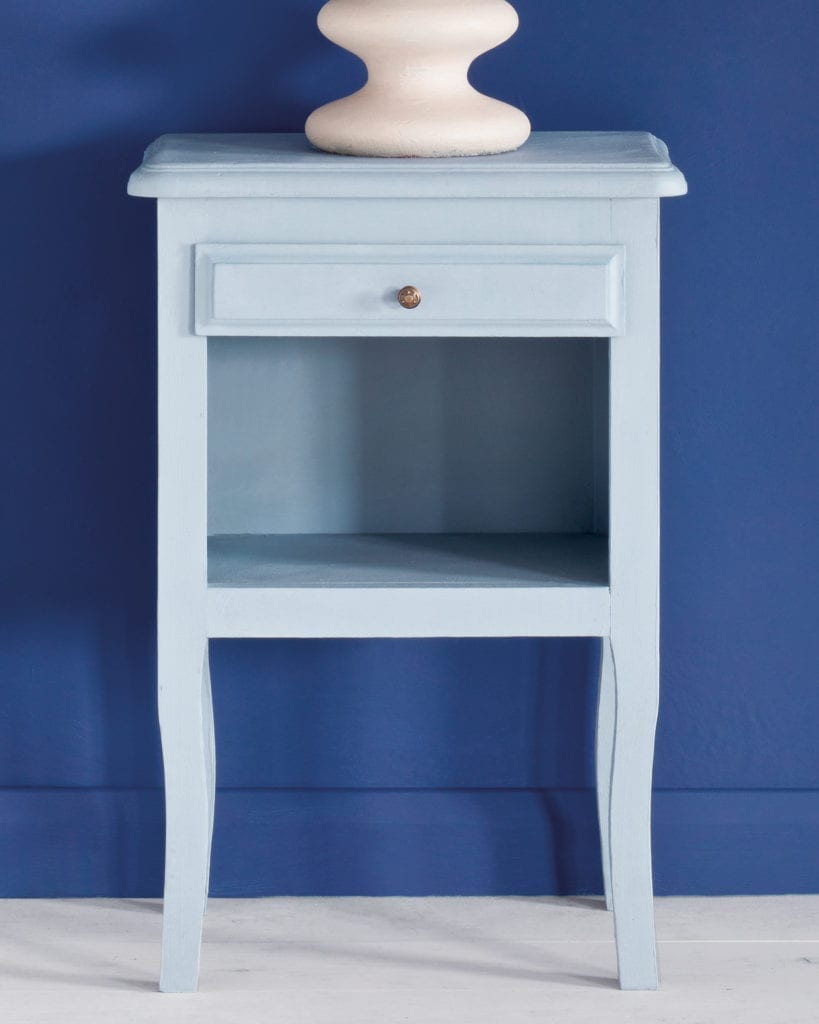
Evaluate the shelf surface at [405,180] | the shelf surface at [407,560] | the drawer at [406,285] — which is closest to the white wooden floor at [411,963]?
the shelf surface at [407,560]

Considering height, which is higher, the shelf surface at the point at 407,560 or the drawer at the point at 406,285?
the drawer at the point at 406,285

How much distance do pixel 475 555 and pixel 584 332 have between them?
0.35m

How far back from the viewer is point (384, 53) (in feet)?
5.81

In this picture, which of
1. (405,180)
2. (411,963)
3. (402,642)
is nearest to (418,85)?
(405,180)

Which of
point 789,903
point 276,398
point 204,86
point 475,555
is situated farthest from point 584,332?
point 789,903

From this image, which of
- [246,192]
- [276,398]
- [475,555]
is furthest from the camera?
[276,398]

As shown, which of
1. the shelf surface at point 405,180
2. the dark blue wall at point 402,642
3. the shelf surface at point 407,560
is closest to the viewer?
the shelf surface at point 405,180

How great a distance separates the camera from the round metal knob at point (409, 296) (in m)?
1.68

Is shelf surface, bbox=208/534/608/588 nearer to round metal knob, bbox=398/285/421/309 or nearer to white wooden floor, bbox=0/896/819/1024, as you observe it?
round metal knob, bbox=398/285/421/309

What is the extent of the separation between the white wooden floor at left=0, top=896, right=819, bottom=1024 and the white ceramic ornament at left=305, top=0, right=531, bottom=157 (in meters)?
0.93

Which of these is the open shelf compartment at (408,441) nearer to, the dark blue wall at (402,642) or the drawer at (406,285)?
the dark blue wall at (402,642)

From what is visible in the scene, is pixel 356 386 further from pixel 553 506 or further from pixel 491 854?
pixel 491 854

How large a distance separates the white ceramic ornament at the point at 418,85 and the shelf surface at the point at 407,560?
1.49ft

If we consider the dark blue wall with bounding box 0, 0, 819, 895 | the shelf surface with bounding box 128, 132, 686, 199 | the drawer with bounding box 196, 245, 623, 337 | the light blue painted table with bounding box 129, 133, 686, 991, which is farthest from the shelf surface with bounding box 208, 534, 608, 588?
the shelf surface with bounding box 128, 132, 686, 199
